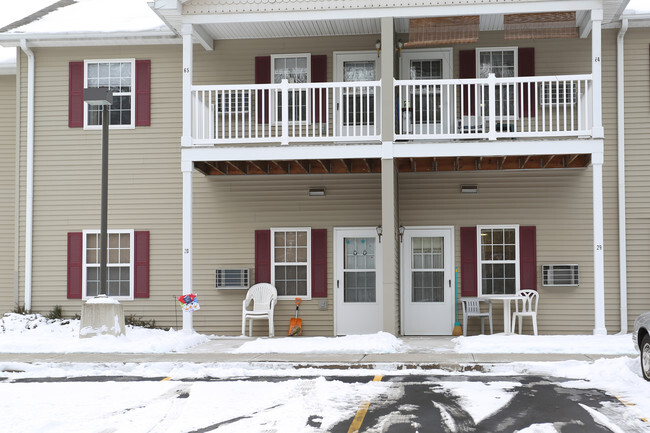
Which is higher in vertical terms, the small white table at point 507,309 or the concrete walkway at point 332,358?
the small white table at point 507,309

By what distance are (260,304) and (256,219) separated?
5.61 feet

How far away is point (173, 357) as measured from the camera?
11.9 metres

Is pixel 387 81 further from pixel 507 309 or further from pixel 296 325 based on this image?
pixel 296 325

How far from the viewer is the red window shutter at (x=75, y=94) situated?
54.4ft

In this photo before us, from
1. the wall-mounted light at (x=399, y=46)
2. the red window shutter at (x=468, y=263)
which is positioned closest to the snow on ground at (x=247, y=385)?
the red window shutter at (x=468, y=263)

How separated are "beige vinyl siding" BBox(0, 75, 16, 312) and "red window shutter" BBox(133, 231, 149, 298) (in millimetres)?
3068

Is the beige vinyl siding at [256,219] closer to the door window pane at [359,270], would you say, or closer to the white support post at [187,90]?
the door window pane at [359,270]

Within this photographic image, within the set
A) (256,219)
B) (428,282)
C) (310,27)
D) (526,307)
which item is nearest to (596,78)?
(526,307)

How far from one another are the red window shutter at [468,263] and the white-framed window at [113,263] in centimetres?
662

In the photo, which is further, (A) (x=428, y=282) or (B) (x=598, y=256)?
(A) (x=428, y=282)

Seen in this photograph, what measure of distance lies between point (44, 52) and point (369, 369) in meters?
10.3

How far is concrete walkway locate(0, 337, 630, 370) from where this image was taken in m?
11.0

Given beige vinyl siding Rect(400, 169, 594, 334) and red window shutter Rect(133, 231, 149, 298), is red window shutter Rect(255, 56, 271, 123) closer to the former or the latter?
beige vinyl siding Rect(400, 169, 594, 334)

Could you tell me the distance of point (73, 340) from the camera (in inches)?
523
